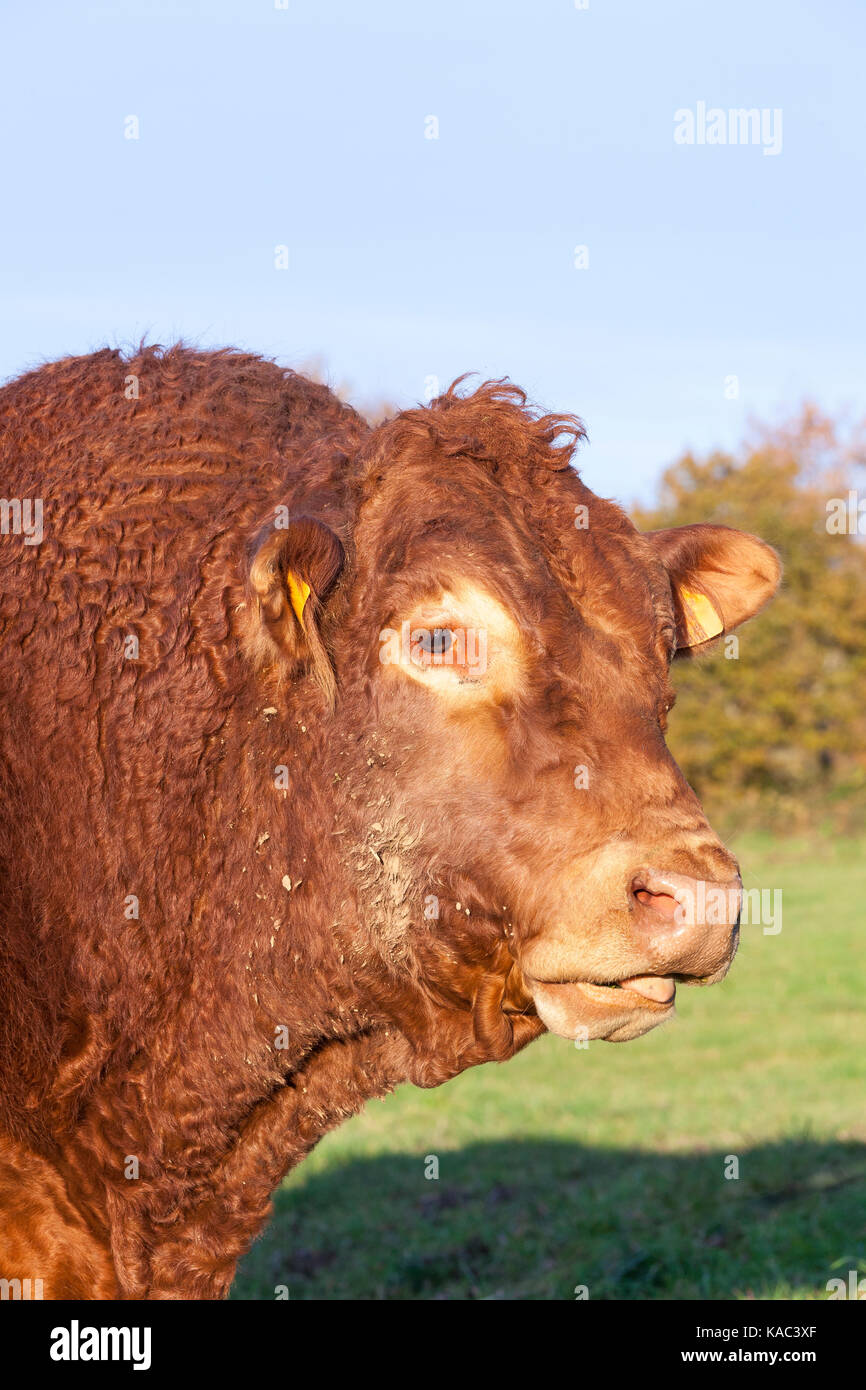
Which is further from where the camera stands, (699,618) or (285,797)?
(699,618)

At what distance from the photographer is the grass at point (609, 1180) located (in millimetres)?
6527

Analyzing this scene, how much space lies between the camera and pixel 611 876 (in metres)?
2.98

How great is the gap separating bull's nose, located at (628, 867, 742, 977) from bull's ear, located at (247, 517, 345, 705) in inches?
34.7

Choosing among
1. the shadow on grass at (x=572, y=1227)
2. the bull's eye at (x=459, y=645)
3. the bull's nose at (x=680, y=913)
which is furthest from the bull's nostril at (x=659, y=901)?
the shadow on grass at (x=572, y=1227)

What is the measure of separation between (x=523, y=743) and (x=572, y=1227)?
501 cm

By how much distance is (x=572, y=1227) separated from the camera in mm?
7324

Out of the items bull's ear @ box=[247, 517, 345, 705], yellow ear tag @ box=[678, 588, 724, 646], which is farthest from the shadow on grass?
bull's ear @ box=[247, 517, 345, 705]

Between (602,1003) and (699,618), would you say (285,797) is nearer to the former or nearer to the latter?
(602,1003)

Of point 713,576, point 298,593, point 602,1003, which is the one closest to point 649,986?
point 602,1003

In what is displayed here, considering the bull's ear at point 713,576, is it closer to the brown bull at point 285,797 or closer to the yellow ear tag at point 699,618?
the yellow ear tag at point 699,618

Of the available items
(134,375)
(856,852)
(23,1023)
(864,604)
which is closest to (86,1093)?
(23,1023)

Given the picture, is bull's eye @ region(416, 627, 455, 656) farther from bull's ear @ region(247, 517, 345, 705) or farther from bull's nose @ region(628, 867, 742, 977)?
bull's nose @ region(628, 867, 742, 977)
